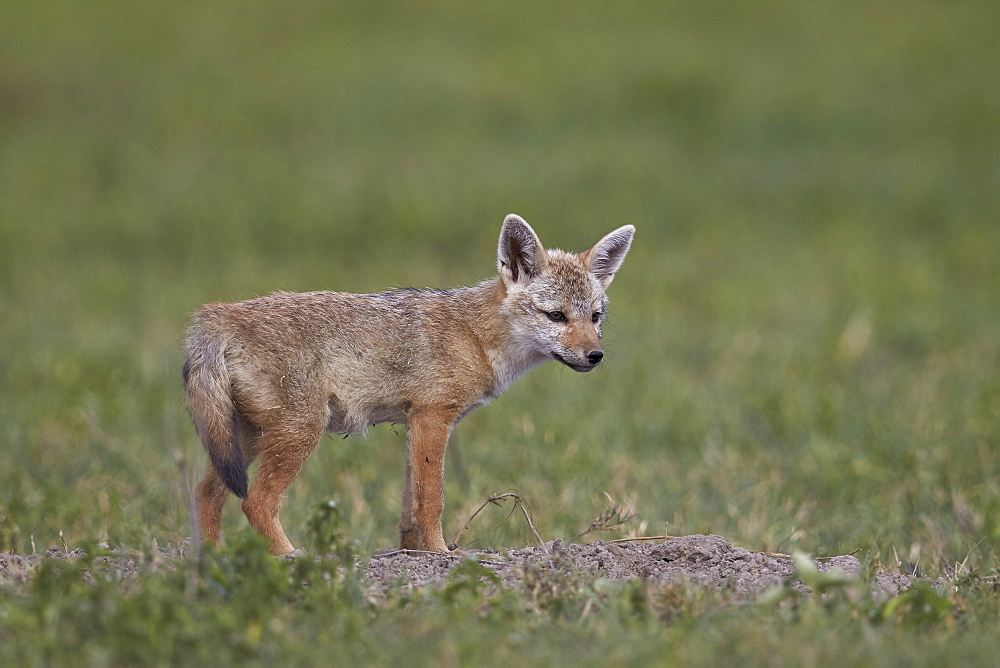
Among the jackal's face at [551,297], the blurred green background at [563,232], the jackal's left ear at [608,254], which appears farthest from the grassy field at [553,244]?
the jackal's left ear at [608,254]

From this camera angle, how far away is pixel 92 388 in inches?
407

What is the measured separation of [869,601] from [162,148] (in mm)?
17117

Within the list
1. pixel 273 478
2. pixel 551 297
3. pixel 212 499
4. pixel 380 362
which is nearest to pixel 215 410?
pixel 273 478

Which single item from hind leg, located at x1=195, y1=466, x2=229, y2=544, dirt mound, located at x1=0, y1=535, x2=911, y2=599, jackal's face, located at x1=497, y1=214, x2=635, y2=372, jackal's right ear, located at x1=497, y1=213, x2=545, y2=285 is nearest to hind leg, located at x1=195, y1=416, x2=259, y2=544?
hind leg, located at x1=195, y1=466, x2=229, y2=544

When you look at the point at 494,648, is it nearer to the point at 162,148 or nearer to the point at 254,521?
the point at 254,521

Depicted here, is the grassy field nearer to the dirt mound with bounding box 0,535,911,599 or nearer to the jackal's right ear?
the dirt mound with bounding box 0,535,911,599

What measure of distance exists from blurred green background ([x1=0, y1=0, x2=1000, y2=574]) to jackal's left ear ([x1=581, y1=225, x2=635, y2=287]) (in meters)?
1.70

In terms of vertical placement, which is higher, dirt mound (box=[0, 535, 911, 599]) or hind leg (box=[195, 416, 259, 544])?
hind leg (box=[195, 416, 259, 544])

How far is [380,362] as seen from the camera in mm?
5926

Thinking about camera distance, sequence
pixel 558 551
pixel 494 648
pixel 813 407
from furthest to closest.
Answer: pixel 813 407 < pixel 558 551 < pixel 494 648

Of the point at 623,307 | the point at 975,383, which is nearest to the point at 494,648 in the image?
the point at 975,383

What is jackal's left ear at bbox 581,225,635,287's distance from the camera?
6668 millimetres

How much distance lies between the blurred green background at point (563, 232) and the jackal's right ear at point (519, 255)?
1.65 meters

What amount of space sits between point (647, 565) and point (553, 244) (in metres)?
10.4
